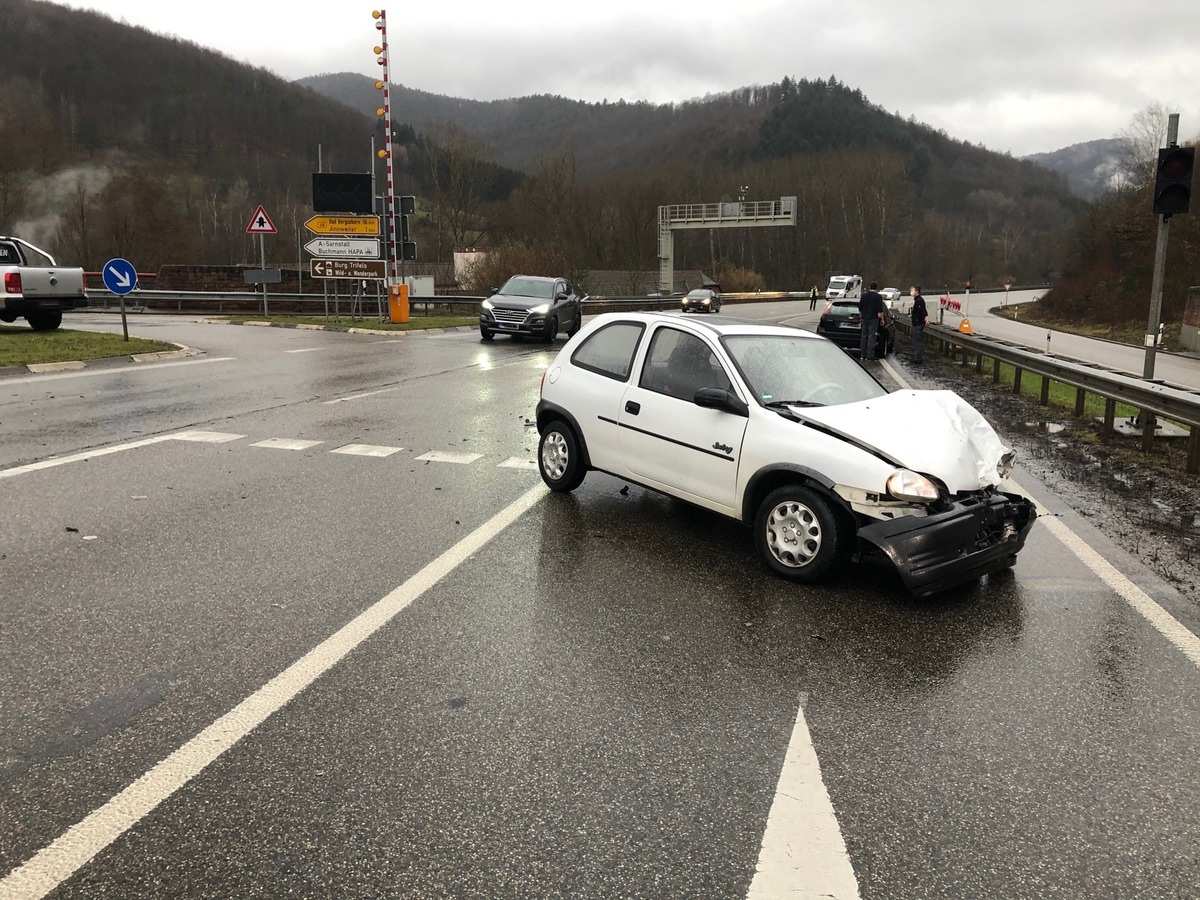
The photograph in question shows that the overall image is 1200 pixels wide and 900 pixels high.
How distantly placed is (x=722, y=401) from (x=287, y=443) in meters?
5.51

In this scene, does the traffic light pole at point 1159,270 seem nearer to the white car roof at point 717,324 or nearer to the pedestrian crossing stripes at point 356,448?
the white car roof at point 717,324

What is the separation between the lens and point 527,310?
78.0 feet

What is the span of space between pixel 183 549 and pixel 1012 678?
16.2 feet

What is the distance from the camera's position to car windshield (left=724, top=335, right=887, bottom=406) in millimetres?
5766

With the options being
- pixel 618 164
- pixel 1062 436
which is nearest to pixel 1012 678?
pixel 1062 436

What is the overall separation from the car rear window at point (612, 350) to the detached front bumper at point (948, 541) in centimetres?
255

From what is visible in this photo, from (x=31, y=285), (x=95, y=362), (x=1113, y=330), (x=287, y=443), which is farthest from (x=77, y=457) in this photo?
(x=1113, y=330)

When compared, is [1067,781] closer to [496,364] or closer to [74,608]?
[74,608]

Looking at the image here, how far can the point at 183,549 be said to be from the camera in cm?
559

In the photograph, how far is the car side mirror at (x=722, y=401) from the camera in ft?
18.2

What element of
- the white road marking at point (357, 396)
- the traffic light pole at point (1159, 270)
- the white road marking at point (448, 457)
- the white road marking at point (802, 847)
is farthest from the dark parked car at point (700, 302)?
the white road marking at point (802, 847)

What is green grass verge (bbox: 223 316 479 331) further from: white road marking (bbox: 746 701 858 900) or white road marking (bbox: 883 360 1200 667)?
white road marking (bbox: 746 701 858 900)

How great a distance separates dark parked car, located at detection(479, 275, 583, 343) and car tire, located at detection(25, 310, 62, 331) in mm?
10504

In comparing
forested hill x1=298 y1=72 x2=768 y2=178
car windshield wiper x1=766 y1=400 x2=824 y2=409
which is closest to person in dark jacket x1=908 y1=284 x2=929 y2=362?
car windshield wiper x1=766 y1=400 x2=824 y2=409
